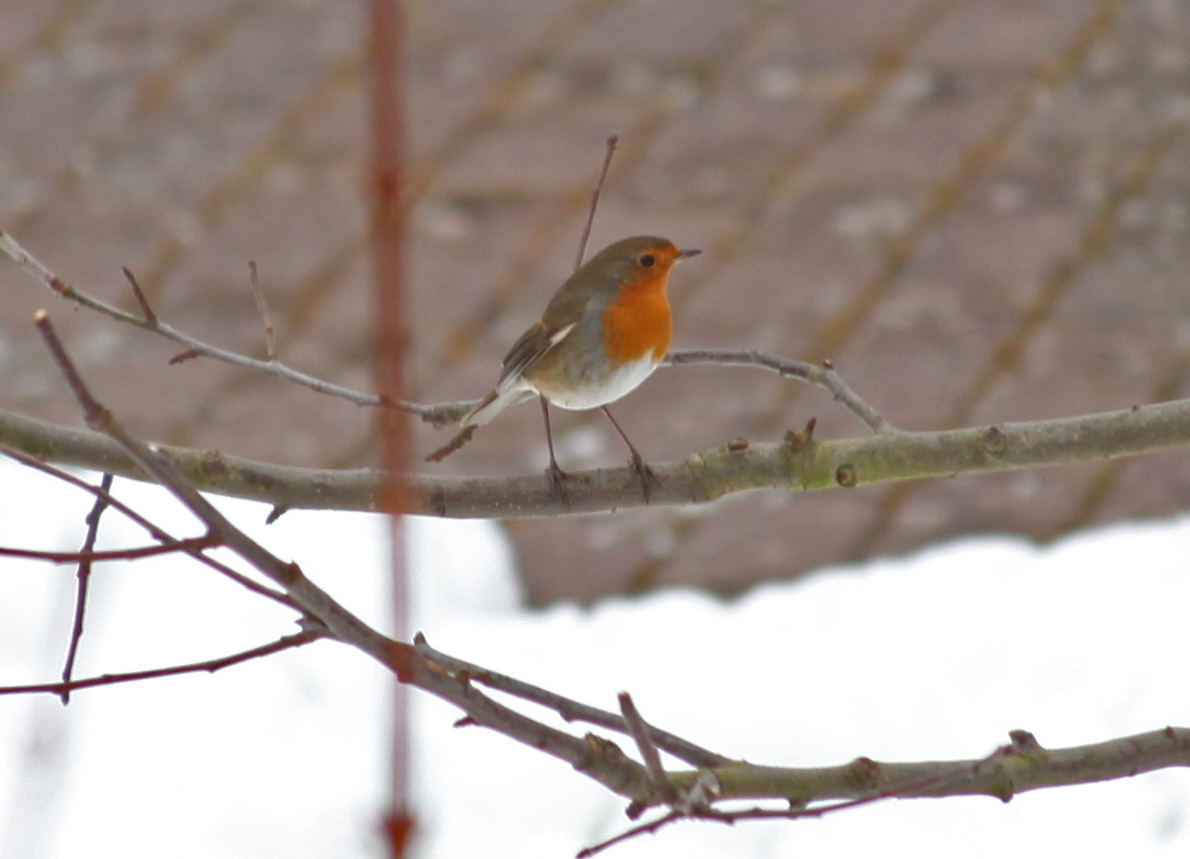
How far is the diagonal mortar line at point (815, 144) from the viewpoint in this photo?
15.0 ft

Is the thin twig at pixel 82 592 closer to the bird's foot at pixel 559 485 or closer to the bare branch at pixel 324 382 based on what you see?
the bare branch at pixel 324 382

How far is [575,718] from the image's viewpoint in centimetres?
137

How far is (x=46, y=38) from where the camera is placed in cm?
585

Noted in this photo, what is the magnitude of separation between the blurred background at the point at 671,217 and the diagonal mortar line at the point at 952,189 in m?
0.01

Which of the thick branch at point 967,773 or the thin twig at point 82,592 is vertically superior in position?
the thin twig at point 82,592

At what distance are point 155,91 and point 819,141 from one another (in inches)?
90.6

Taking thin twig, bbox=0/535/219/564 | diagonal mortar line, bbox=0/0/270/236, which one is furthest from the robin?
diagonal mortar line, bbox=0/0/270/236

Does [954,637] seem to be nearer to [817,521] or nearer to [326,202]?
[817,521]

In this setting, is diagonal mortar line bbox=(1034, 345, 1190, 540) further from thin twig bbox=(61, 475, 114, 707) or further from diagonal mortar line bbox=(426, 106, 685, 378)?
thin twig bbox=(61, 475, 114, 707)

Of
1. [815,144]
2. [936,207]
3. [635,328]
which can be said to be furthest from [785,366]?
[815,144]

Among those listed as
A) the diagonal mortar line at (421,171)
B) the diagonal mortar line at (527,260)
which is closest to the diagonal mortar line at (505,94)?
the diagonal mortar line at (421,171)

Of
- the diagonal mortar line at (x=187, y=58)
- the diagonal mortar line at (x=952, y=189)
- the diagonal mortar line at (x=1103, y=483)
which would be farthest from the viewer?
the diagonal mortar line at (x=187, y=58)

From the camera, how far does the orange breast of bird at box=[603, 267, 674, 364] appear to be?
2.22m

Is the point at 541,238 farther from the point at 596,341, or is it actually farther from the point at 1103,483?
the point at 596,341
